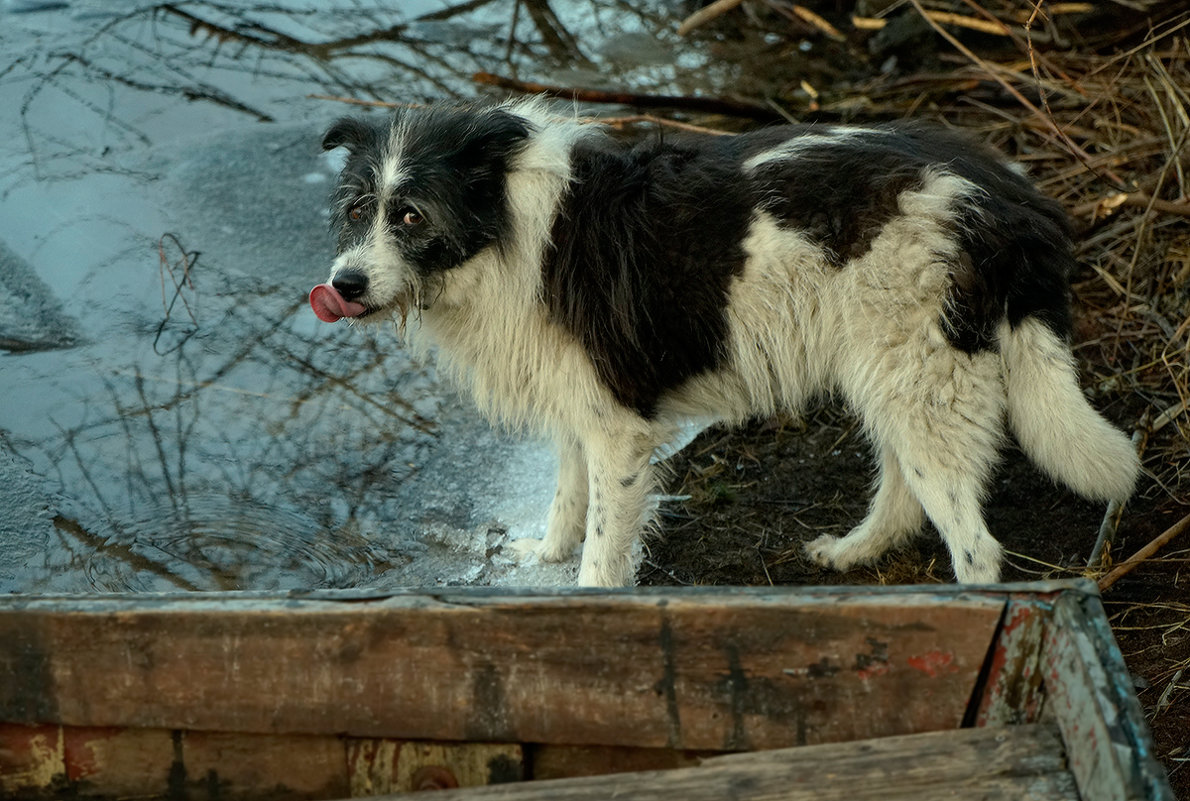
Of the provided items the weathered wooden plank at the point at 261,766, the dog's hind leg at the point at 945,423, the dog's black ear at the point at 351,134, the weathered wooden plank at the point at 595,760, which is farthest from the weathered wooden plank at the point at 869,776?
the dog's black ear at the point at 351,134

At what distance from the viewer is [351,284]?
367 centimetres

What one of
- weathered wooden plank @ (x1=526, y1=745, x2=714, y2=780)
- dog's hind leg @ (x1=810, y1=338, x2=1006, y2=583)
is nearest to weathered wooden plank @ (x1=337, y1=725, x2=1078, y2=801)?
weathered wooden plank @ (x1=526, y1=745, x2=714, y2=780)

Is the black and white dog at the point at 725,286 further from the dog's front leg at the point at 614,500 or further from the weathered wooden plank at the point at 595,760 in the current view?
the weathered wooden plank at the point at 595,760

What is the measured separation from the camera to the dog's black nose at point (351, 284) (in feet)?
12.1

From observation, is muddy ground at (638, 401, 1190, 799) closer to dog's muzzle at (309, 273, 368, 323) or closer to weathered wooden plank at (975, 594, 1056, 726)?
weathered wooden plank at (975, 594, 1056, 726)

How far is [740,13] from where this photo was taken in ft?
29.8

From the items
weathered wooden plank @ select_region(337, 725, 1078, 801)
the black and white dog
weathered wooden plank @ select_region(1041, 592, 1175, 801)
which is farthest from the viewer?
the black and white dog

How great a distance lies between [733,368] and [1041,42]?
14.5 feet

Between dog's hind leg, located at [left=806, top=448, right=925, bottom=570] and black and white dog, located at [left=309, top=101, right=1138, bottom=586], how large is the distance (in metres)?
0.29

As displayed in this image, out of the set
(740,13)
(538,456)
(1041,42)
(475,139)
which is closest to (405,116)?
(475,139)

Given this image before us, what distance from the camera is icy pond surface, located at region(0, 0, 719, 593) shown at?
4.40m

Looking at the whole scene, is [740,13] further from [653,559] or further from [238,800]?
[238,800]

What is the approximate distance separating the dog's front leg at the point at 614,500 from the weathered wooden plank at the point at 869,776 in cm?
167

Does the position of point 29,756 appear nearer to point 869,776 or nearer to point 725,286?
point 869,776
